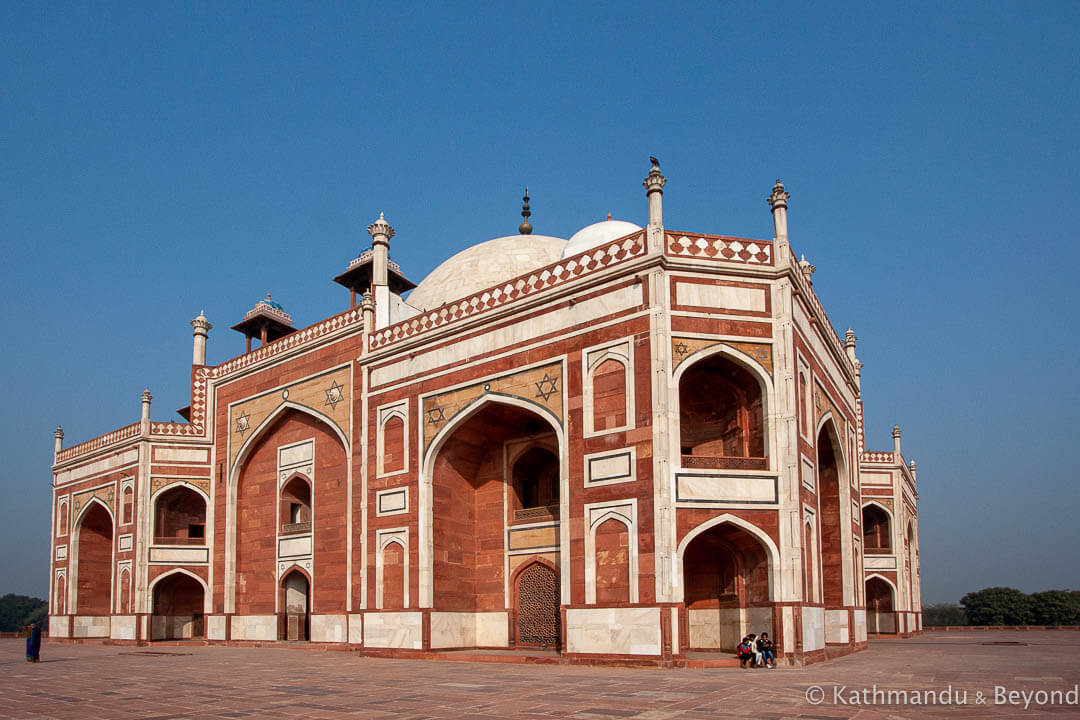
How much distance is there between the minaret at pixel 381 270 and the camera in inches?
794

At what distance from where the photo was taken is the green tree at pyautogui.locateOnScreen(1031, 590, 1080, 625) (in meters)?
47.2

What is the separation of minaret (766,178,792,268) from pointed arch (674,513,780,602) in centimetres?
419

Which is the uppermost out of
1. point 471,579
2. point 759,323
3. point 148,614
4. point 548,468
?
point 759,323

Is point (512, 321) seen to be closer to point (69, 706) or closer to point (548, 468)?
point (548, 468)

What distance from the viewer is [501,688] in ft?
34.2

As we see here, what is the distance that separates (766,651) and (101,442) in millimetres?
21774

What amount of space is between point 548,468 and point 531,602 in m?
2.67

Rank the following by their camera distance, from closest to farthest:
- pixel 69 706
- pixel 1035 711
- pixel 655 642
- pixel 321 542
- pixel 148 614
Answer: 1. pixel 1035 711
2. pixel 69 706
3. pixel 655 642
4. pixel 321 542
5. pixel 148 614

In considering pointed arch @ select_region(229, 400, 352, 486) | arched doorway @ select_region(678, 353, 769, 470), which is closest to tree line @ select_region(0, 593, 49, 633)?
pointed arch @ select_region(229, 400, 352, 486)

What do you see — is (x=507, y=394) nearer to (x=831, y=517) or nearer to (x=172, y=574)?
(x=831, y=517)

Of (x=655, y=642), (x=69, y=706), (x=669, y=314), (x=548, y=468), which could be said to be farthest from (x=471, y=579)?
(x=69, y=706)

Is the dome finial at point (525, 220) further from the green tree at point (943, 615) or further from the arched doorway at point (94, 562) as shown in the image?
the green tree at point (943, 615)

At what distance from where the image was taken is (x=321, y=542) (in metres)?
20.6

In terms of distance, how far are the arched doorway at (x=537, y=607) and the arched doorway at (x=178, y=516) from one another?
11342 millimetres
